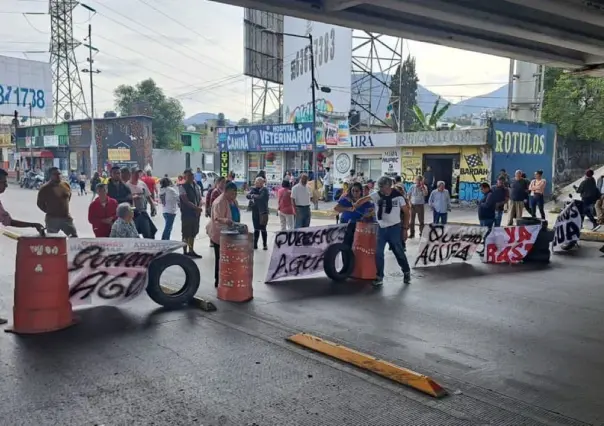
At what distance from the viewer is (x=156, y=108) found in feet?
210

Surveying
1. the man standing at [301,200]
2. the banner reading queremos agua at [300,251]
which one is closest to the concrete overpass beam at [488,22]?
the banner reading queremos agua at [300,251]

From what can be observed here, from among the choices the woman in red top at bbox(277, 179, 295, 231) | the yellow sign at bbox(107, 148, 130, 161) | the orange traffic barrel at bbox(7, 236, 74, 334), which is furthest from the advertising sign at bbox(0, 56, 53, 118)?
the yellow sign at bbox(107, 148, 130, 161)

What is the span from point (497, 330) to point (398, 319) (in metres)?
1.21

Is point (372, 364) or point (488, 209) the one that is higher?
point (488, 209)

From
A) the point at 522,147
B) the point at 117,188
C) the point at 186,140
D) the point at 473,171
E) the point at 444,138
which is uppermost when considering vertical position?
the point at 186,140

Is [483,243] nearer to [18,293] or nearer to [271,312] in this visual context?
[271,312]

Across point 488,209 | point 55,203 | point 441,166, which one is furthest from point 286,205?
point 441,166

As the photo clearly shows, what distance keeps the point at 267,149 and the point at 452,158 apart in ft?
43.1

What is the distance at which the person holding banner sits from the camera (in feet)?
32.3

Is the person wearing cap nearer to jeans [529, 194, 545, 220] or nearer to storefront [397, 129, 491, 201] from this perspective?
jeans [529, 194, 545, 220]

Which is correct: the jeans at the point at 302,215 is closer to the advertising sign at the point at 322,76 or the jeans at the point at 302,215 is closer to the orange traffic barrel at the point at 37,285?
the orange traffic barrel at the point at 37,285

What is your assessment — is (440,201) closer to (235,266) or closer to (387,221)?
(387,221)

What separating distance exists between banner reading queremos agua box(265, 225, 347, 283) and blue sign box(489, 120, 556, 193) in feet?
60.4

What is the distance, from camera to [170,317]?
23.5 ft
